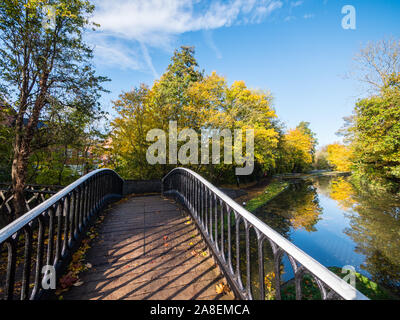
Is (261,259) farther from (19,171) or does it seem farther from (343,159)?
(343,159)

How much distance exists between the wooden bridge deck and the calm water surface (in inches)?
274

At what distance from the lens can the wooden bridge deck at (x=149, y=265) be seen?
7.28 ft

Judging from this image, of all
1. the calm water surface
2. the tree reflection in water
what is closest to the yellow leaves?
the calm water surface

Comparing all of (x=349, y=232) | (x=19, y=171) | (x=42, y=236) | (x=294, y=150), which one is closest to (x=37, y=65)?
(x=19, y=171)

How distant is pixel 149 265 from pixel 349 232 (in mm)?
11933

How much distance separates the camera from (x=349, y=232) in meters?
9.96

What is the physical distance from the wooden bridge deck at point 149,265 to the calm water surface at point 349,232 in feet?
22.9

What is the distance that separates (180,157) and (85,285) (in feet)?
36.0

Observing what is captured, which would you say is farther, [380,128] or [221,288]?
[380,128]

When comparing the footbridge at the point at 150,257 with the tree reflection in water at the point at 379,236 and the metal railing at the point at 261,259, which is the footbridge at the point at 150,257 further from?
the tree reflection in water at the point at 379,236

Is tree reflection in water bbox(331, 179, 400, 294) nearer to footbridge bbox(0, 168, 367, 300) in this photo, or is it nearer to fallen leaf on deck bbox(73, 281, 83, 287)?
footbridge bbox(0, 168, 367, 300)

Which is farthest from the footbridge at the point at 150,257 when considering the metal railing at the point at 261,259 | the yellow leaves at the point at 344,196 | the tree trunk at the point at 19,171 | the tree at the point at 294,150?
the tree at the point at 294,150
